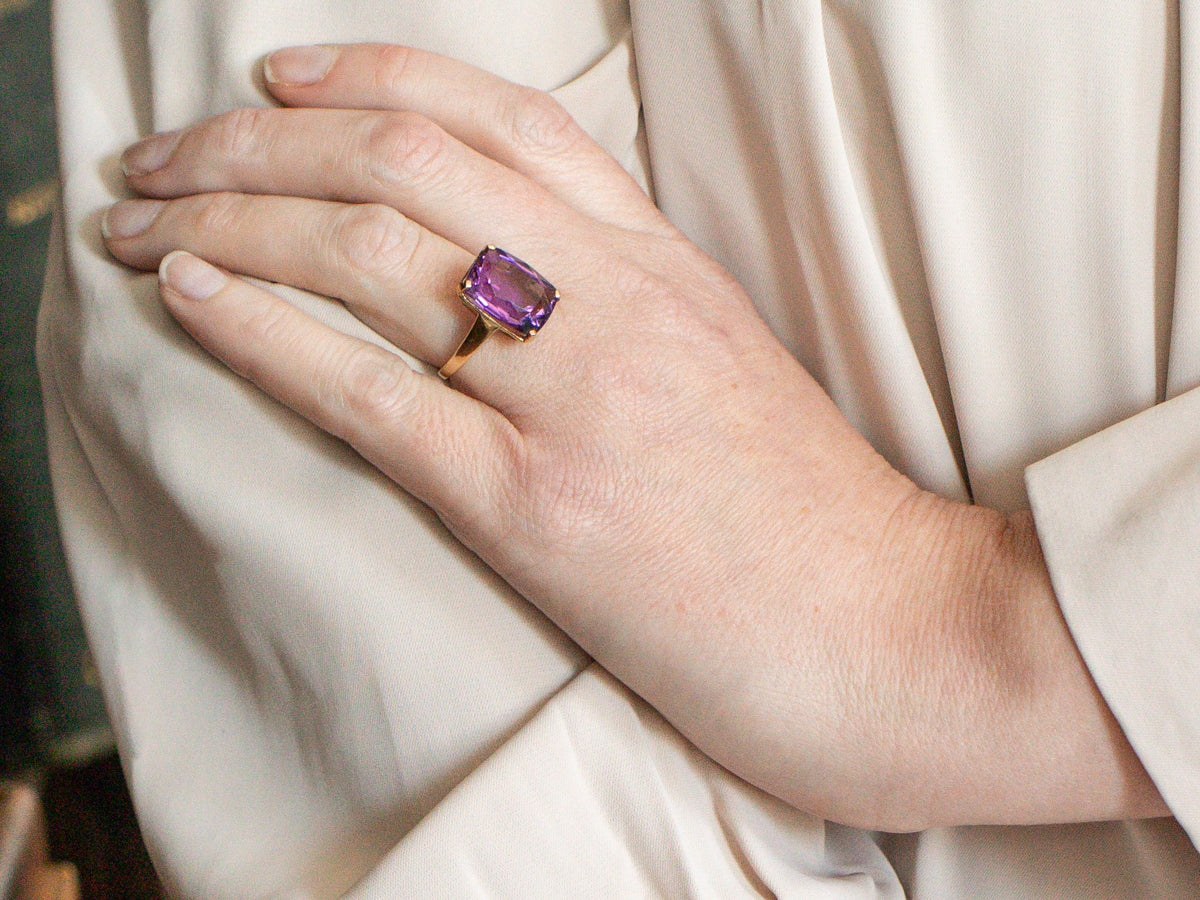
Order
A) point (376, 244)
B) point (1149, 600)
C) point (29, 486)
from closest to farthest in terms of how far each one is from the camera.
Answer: point (1149, 600) < point (376, 244) < point (29, 486)

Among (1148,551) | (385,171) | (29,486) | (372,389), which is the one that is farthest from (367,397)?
(29,486)

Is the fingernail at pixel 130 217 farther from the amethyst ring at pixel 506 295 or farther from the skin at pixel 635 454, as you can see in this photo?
the amethyst ring at pixel 506 295

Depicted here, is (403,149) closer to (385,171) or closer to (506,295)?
(385,171)

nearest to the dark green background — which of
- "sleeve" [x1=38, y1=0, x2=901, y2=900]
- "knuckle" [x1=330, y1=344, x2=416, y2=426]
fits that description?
"sleeve" [x1=38, y1=0, x2=901, y2=900]

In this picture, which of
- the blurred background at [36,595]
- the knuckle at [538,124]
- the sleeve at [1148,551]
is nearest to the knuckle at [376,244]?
the knuckle at [538,124]

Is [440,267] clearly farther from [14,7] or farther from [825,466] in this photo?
[14,7]

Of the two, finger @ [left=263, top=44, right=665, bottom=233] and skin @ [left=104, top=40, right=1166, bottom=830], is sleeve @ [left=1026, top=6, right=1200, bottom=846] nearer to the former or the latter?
skin @ [left=104, top=40, right=1166, bottom=830]
